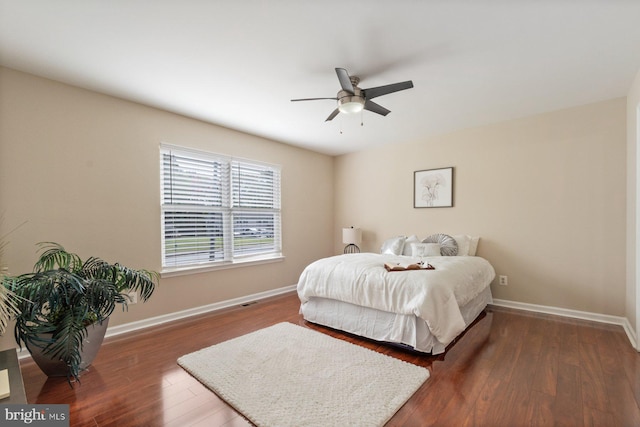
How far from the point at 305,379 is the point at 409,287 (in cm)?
114

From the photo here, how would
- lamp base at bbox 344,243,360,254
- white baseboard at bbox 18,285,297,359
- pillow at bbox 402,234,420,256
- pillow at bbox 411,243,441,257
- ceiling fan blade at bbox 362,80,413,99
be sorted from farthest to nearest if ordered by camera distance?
lamp base at bbox 344,243,360,254
pillow at bbox 402,234,420,256
pillow at bbox 411,243,441,257
white baseboard at bbox 18,285,297,359
ceiling fan blade at bbox 362,80,413,99

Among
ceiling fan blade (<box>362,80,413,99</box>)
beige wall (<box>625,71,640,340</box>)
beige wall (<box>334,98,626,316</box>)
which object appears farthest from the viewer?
beige wall (<box>334,98,626,316</box>)

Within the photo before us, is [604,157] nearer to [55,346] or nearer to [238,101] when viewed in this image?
[238,101]

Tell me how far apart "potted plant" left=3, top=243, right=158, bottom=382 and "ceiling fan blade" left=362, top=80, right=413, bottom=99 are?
254cm

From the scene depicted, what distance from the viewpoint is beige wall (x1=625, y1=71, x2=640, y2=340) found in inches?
104

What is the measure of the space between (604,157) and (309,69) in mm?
3377

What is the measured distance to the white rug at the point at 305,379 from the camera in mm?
1775

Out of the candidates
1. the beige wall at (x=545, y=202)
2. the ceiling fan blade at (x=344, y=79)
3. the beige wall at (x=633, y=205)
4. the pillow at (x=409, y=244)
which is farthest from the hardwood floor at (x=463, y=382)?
the ceiling fan blade at (x=344, y=79)

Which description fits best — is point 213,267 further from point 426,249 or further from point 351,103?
point 426,249

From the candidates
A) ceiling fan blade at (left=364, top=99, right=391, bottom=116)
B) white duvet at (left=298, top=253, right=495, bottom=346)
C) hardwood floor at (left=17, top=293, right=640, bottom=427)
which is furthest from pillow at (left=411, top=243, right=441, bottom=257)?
ceiling fan blade at (left=364, top=99, right=391, bottom=116)

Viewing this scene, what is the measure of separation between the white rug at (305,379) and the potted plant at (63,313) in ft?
2.35

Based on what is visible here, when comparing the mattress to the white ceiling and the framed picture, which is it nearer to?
the framed picture

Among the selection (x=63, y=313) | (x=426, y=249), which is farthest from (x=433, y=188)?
(x=63, y=313)

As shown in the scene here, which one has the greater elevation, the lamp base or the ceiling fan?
the ceiling fan
